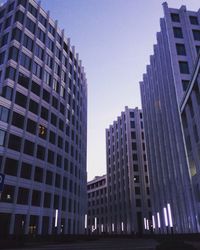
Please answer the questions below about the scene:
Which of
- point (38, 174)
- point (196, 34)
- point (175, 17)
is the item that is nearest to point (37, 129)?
point (38, 174)

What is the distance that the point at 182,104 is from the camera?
45625mm

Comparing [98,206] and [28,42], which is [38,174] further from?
[98,206]

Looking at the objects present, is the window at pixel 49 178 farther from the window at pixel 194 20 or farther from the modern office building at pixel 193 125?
the window at pixel 194 20

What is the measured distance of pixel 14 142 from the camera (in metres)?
Result: 41.3

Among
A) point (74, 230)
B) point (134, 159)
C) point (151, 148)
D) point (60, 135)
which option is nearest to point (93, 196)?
point (134, 159)

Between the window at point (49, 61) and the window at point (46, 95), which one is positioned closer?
the window at point (46, 95)

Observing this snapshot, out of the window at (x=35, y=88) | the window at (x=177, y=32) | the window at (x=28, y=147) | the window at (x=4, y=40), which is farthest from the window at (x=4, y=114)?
the window at (x=177, y=32)

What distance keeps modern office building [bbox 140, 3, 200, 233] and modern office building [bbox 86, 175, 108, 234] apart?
1671 inches

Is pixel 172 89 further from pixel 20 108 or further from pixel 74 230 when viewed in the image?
pixel 74 230

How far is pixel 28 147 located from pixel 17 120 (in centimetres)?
497

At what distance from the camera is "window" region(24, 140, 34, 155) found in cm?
4359

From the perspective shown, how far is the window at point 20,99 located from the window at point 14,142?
237 inches

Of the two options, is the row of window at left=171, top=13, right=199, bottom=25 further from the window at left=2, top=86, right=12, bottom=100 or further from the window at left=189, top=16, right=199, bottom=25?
the window at left=2, top=86, right=12, bottom=100

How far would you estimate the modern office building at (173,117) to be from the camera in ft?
151
